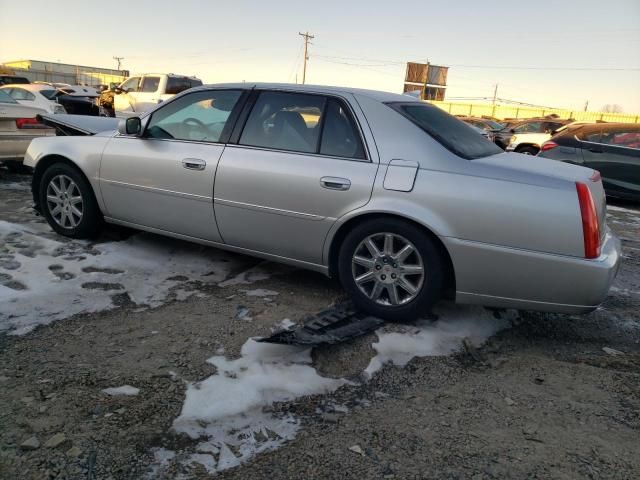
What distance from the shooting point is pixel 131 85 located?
1662 centimetres

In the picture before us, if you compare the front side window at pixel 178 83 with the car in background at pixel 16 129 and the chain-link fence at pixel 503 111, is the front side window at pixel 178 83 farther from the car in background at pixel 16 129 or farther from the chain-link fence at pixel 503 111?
the chain-link fence at pixel 503 111

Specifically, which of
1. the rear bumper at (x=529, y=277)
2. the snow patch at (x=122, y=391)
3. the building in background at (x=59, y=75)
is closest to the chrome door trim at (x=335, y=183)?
the rear bumper at (x=529, y=277)

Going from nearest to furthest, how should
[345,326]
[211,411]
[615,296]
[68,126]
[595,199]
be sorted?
[211,411]
[595,199]
[345,326]
[615,296]
[68,126]

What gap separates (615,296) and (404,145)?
90.6 inches

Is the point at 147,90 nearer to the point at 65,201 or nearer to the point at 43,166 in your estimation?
the point at 43,166

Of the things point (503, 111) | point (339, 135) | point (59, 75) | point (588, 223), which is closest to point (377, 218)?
point (339, 135)

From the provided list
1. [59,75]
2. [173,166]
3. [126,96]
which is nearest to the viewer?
[173,166]

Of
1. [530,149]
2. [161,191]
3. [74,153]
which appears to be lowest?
[161,191]

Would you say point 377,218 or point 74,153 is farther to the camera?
point 74,153

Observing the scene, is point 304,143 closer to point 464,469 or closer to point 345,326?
point 345,326

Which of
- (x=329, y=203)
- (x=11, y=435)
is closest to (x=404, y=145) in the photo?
(x=329, y=203)

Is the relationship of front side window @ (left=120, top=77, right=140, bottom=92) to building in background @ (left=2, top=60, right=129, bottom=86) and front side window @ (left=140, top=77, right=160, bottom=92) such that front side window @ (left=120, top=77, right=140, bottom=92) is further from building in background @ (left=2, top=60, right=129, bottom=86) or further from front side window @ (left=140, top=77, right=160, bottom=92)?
building in background @ (left=2, top=60, right=129, bottom=86)

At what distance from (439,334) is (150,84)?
49.6 ft

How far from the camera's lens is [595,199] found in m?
3.04
